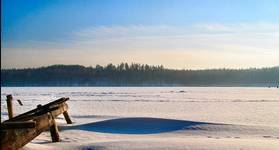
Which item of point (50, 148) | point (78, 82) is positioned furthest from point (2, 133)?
point (78, 82)

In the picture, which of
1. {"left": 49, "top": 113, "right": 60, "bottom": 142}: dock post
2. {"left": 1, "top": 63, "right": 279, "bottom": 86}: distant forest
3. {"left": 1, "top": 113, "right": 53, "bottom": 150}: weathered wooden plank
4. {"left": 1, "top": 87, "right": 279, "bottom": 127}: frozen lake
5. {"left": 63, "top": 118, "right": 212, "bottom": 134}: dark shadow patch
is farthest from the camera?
{"left": 1, "top": 63, "right": 279, "bottom": 86}: distant forest

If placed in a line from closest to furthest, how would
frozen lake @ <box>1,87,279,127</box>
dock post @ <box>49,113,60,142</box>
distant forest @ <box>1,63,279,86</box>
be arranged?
dock post @ <box>49,113,60,142</box> < frozen lake @ <box>1,87,279,127</box> < distant forest @ <box>1,63,279,86</box>

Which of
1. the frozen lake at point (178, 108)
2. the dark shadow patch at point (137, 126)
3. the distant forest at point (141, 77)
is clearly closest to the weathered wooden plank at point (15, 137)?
the dark shadow patch at point (137, 126)

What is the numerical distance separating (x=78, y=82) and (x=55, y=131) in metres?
144

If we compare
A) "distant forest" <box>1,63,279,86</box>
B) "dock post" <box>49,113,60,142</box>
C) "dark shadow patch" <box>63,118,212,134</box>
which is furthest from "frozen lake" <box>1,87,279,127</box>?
"distant forest" <box>1,63,279,86</box>

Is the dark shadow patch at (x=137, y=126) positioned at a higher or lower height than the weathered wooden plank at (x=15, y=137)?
lower

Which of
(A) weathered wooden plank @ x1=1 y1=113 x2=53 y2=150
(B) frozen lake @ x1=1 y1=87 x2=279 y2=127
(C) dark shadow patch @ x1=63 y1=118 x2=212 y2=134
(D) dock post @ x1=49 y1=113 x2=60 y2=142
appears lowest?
(B) frozen lake @ x1=1 y1=87 x2=279 y2=127

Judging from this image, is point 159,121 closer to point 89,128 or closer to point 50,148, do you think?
point 89,128

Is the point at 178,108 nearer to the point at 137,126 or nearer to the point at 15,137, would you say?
the point at 137,126

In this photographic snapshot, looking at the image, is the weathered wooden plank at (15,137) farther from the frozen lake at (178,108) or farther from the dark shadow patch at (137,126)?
the frozen lake at (178,108)

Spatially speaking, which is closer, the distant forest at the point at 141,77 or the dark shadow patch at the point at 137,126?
the dark shadow patch at the point at 137,126

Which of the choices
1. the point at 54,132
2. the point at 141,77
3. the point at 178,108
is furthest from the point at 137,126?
the point at 141,77

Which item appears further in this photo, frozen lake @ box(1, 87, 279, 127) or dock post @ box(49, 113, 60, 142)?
frozen lake @ box(1, 87, 279, 127)

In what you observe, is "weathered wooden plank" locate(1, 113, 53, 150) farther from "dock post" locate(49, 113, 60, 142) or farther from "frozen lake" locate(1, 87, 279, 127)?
"frozen lake" locate(1, 87, 279, 127)
